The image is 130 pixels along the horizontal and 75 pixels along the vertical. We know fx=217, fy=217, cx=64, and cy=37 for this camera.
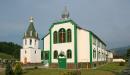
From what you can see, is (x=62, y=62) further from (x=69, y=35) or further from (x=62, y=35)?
Result: (x=69, y=35)

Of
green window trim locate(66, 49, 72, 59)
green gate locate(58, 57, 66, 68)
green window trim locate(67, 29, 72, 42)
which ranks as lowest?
green gate locate(58, 57, 66, 68)

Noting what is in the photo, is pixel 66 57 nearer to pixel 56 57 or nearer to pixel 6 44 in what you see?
pixel 56 57

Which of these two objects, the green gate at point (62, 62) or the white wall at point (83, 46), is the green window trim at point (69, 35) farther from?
the green gate at point (62, 62)

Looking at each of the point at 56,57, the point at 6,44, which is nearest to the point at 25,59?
the point at 56,57

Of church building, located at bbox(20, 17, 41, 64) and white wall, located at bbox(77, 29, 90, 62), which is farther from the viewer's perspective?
church building, located at bbox(20, 17, 41, 64)

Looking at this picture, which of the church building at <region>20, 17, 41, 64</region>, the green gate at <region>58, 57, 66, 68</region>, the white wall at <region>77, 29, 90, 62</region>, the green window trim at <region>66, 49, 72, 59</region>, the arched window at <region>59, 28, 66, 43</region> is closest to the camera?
the white wall at <region>77, 29, 90, 62</region>

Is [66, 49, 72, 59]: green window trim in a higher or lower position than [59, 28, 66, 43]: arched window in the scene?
lower

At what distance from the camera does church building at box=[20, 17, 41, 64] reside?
192ft

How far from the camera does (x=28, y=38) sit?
58531 mm

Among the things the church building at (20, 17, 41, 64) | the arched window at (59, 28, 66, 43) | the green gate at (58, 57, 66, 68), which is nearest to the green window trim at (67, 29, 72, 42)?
the arched window at (59, 28, 66, 43)

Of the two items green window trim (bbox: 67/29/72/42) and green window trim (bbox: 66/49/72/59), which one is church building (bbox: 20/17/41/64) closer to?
green window trim (bbox: 67/29/72/42)

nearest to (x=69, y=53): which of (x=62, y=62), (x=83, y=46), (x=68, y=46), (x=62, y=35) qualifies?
(x=68, y=46)

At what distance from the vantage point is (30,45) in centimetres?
5897

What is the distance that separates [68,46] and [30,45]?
21126 mm
